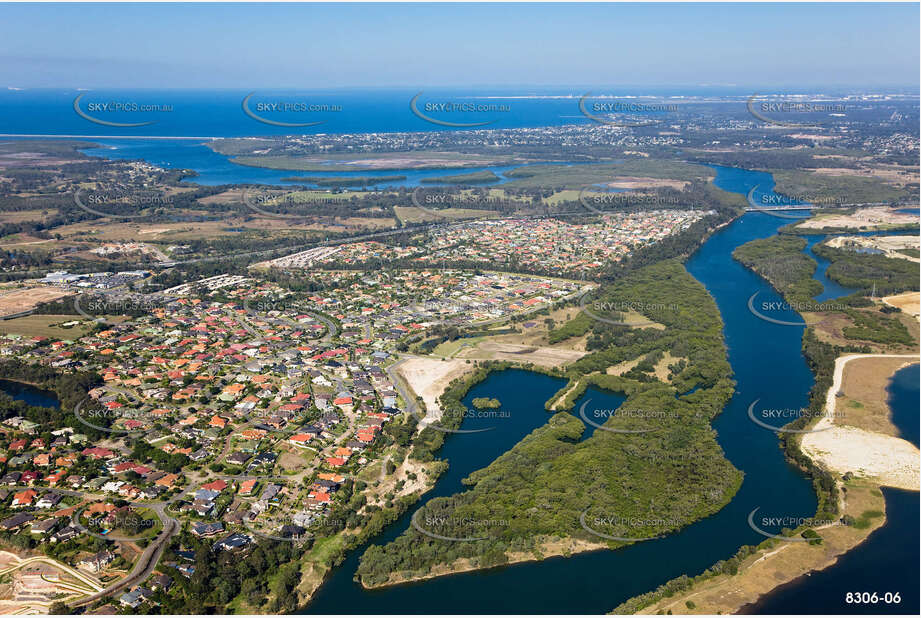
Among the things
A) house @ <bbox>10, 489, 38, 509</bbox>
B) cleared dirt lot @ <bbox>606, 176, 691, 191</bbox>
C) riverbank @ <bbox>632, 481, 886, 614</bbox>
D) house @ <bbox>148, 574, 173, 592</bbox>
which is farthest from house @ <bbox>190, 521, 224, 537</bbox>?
cleared dirt lot @ <bbox>606, 176, 691, 191</bbox>

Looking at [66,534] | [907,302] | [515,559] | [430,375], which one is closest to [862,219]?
[907,302]

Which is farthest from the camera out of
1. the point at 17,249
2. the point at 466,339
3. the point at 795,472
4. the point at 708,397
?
the point at 17,249

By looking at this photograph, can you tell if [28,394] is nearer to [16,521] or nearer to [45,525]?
[16,521]

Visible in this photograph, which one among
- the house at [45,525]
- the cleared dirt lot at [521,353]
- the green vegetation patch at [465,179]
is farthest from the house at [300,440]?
the green vegetation patch at [465,179]

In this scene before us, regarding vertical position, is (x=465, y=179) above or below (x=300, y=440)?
above

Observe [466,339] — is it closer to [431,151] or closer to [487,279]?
[487,279]

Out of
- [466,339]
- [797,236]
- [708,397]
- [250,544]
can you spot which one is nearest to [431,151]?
[797,236]

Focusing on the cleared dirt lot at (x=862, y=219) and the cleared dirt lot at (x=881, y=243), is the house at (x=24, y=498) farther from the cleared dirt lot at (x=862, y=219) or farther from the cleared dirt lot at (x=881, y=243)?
the cleared dirt lot at (x=862, y=219)

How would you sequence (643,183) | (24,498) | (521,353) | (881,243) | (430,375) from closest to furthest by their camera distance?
(24,498) < (430,375) < (521,353) < (881,243) < (643,183)

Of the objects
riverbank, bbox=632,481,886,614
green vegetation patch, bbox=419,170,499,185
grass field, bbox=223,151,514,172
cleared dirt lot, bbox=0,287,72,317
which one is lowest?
riverbank, bbox=632,481,886,614

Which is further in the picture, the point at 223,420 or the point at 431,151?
the point at 431,151

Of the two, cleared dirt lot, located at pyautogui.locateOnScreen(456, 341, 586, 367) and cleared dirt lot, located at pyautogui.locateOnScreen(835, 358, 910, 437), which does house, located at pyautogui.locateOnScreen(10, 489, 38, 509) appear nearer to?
cleared dirt lot, located at pyautogui.locateOnScreen(456, 341, 586, 367)
